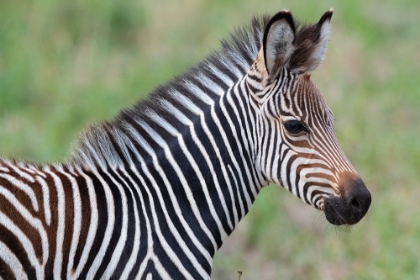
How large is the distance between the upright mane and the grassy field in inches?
87.4

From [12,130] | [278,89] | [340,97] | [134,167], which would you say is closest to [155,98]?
[134,167]

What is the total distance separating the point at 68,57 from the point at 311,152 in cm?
823

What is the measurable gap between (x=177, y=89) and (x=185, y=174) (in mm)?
566

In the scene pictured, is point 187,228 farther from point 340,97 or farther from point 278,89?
point 340,97

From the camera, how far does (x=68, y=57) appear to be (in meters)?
11.9

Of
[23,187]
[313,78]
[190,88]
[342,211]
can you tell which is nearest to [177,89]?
[190,88]

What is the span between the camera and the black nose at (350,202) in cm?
421

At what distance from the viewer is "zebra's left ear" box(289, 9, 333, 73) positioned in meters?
4.53

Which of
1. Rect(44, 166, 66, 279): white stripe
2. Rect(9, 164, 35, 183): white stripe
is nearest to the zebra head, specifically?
Rect(44, 166, 66, 279): white stripe

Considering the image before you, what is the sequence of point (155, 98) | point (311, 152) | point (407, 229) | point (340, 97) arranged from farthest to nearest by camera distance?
1. point (340, 97)
2. point (407, 229)
3. point (155, 98)
4. point (311, 152)

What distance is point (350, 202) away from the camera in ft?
13.8

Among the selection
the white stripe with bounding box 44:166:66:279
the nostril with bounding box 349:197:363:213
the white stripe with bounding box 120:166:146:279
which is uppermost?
the white stripe with bounding box 44:166:66:279

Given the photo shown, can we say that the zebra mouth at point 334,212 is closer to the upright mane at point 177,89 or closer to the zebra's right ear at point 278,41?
the zebra's right ear at point 278,41

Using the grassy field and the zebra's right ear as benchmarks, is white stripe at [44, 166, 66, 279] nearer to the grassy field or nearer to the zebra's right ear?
the zebra's right ear
